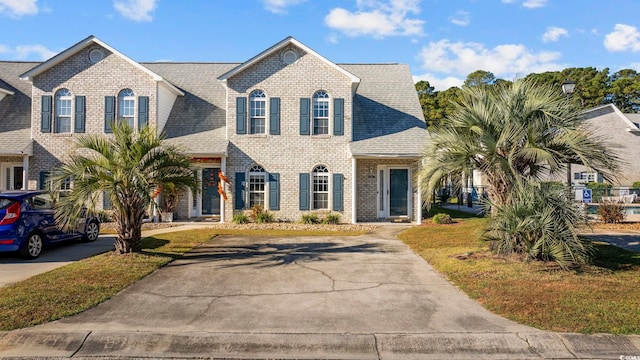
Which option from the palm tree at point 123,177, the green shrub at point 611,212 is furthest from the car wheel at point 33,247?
the green shrub at point 611,212

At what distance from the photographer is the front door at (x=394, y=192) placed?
697 inches

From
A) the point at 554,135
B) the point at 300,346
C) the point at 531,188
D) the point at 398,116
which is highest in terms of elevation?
the point at 398,116

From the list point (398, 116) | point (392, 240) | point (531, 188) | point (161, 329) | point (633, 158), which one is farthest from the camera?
point (633, 158)

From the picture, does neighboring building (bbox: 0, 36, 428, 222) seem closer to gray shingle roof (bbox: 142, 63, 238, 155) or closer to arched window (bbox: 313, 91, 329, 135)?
arched window (bbox: 313, 91, 329, 135)

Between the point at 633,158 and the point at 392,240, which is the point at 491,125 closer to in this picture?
the point at 392,240

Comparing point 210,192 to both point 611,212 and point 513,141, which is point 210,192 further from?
point 611,212

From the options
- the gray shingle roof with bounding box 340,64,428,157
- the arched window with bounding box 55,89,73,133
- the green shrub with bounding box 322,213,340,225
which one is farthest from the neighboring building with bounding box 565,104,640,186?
the arched window with bounding box 55,89,73,133

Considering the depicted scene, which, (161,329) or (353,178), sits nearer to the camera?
(161,329)

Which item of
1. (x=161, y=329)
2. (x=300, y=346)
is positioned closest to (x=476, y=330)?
(x=300, y=346)

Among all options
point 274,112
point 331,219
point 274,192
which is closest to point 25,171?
point 274,192

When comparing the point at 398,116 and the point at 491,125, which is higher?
the point at 398,116

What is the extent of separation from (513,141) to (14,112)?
66.8 ft

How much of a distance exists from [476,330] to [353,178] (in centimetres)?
1186

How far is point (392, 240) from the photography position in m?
12.6
